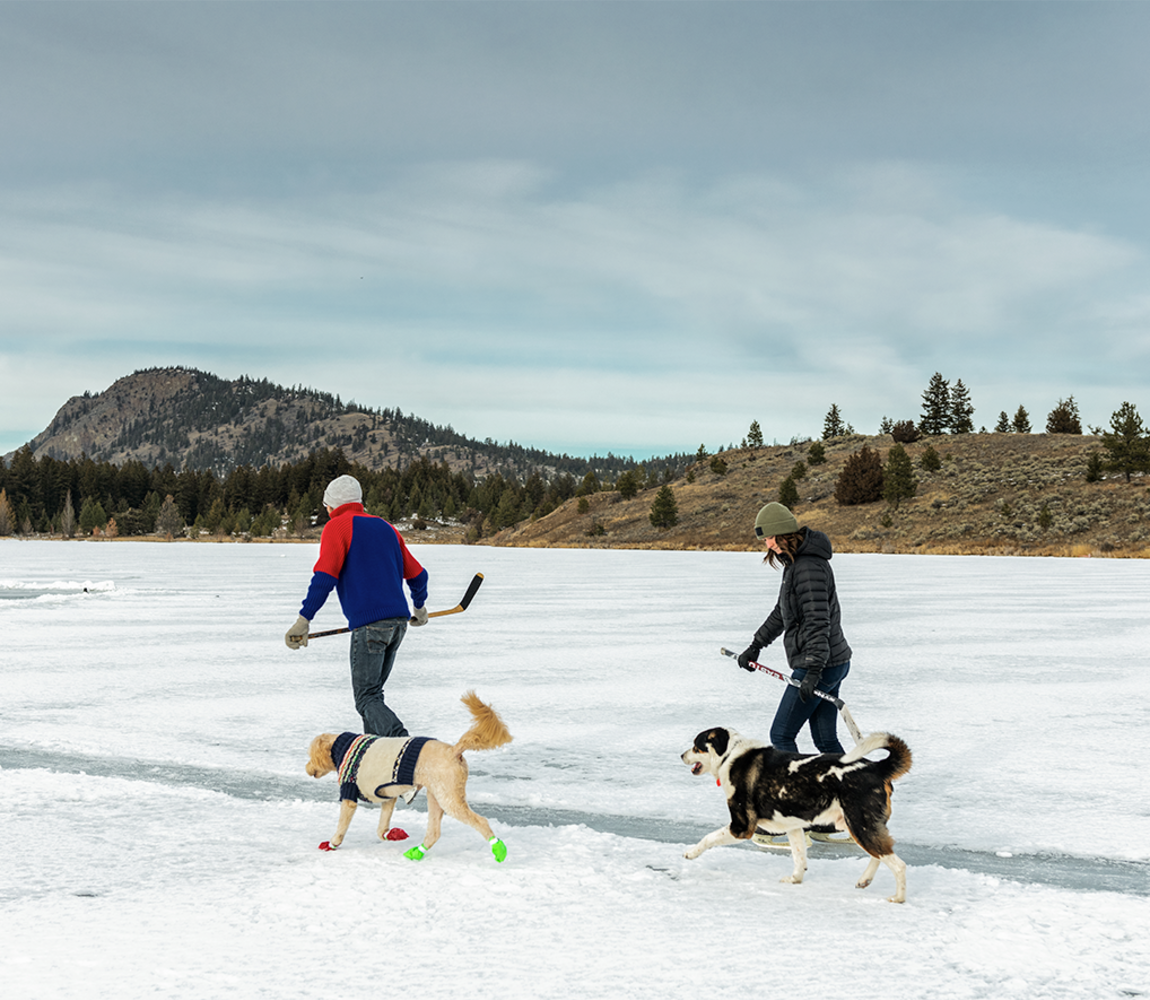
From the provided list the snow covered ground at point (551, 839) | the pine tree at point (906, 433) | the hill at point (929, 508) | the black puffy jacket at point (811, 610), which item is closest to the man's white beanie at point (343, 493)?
the snow covered ground at point (551, 839)

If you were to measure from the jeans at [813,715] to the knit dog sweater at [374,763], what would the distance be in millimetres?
2036

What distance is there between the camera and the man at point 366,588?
5.14m

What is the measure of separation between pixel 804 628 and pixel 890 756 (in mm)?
1042

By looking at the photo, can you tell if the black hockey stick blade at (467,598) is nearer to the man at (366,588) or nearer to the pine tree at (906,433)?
the man at (366,588)

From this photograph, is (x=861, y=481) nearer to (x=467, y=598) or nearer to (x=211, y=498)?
(x=467, y=598)

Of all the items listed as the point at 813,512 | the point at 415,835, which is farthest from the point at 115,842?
the point at 813,512

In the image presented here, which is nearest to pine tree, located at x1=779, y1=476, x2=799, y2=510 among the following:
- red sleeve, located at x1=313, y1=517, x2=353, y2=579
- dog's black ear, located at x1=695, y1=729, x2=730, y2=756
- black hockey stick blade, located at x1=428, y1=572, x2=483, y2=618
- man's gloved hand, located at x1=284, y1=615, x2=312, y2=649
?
black hockey stick blade, located at x1=428, y1=572, x2=483, y2=618

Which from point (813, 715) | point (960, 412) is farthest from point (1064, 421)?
point (813, 715)

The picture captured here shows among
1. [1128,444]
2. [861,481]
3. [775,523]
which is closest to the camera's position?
[775,523]

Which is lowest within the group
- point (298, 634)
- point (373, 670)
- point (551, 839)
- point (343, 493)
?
point (551, 839)

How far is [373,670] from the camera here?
5.23 m

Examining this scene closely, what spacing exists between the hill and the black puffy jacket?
4758cm

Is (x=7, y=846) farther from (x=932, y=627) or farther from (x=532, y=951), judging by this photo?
(x=932, y=627)

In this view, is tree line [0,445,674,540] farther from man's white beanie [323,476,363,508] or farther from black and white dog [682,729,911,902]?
black and white dog [682,729,911,902]
